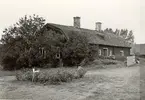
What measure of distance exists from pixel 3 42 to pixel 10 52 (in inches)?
61.2

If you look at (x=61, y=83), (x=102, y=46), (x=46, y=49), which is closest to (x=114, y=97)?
(x=61, y=83)

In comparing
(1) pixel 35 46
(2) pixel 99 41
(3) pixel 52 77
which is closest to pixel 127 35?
(2) pixel 99 41

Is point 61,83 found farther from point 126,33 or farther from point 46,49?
point 126,33

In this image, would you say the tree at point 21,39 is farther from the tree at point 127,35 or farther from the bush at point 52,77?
the tree at point 127,35

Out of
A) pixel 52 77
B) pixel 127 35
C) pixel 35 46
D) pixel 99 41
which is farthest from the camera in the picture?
pixel 127 35

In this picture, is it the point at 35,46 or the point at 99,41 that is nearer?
the point at 35,46

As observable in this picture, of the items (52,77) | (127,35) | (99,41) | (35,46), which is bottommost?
(52,77)

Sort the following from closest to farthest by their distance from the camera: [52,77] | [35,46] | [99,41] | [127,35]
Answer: [52,77] → [35,46] → [99,41] → [127,35]

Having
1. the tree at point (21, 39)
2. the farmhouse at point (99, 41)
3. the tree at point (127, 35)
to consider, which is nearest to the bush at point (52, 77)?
the tree at point (21, 39)

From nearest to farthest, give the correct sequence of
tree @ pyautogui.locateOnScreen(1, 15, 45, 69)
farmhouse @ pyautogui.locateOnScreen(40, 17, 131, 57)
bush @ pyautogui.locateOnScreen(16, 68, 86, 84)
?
1. bush @ pyautogui.locateOnScreen(16, 68, 86, 84)
2. tree @ pyautogui.locateOnScreen(1, 15, 45, 69)
3. farmhouse @ pyautogui.locateOnScreen(40, 17, 131, 57)

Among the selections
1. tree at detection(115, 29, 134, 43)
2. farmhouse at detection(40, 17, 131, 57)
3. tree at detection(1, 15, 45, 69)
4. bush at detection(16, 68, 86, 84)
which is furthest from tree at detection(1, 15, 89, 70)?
tree at detection(115, 29, 134, 43)

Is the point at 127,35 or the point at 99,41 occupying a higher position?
the point at 127,35

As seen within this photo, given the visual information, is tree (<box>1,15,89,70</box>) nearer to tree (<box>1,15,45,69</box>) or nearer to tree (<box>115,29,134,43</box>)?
tree (<box>1,15,45,69</box>)

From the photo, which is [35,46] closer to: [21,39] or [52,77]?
[21,39]
